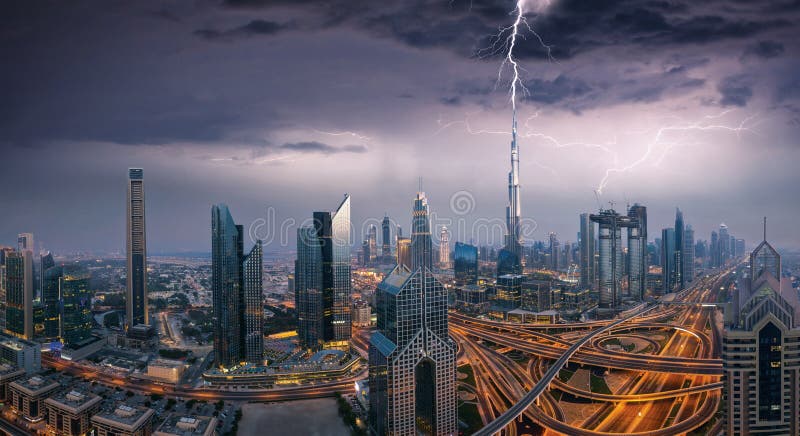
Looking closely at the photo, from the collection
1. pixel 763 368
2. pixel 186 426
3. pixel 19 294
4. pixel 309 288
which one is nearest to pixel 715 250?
pixel 309 288

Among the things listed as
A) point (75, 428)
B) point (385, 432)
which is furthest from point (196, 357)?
point (385, 432)

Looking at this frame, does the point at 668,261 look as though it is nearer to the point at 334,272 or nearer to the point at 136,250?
the point at 334,272

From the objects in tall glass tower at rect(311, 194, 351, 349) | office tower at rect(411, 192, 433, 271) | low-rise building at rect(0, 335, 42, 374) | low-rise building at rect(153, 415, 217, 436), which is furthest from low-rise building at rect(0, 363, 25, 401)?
office tower at rect(411, 192, 433, 271)

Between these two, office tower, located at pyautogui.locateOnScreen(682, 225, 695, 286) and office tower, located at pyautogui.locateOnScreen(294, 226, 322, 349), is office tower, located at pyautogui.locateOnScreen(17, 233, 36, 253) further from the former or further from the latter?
office tower, located at pyautogui.locateOnScreen(682, 225, 695, 286)

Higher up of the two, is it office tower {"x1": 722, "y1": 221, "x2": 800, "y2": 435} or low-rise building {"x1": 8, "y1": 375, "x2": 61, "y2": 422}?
office tower {"x1": 722, "y1": 221, "x2": 800, "y2": 435}

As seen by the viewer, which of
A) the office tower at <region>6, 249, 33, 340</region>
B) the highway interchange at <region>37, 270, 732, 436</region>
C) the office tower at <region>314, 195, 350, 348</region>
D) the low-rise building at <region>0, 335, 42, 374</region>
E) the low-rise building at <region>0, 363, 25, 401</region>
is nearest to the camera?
the highway interchange at <region>37, 270, 732, 436</region>

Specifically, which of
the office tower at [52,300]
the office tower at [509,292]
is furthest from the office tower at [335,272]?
the office tower at [52,300]

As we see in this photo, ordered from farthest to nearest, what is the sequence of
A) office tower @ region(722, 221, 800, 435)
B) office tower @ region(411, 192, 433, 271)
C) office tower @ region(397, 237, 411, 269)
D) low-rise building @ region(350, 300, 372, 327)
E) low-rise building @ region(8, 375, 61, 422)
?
1. office tower @ region(397, 237, 411, 269)
2. office tower @ region(411, 192, 433, 271)
3. low-rise building @ region(350, 300, 372, 327)
4. low-rise building @ region(8, 375, 61, 422)
5. office tower @ region(722, 221, 800, 435)
